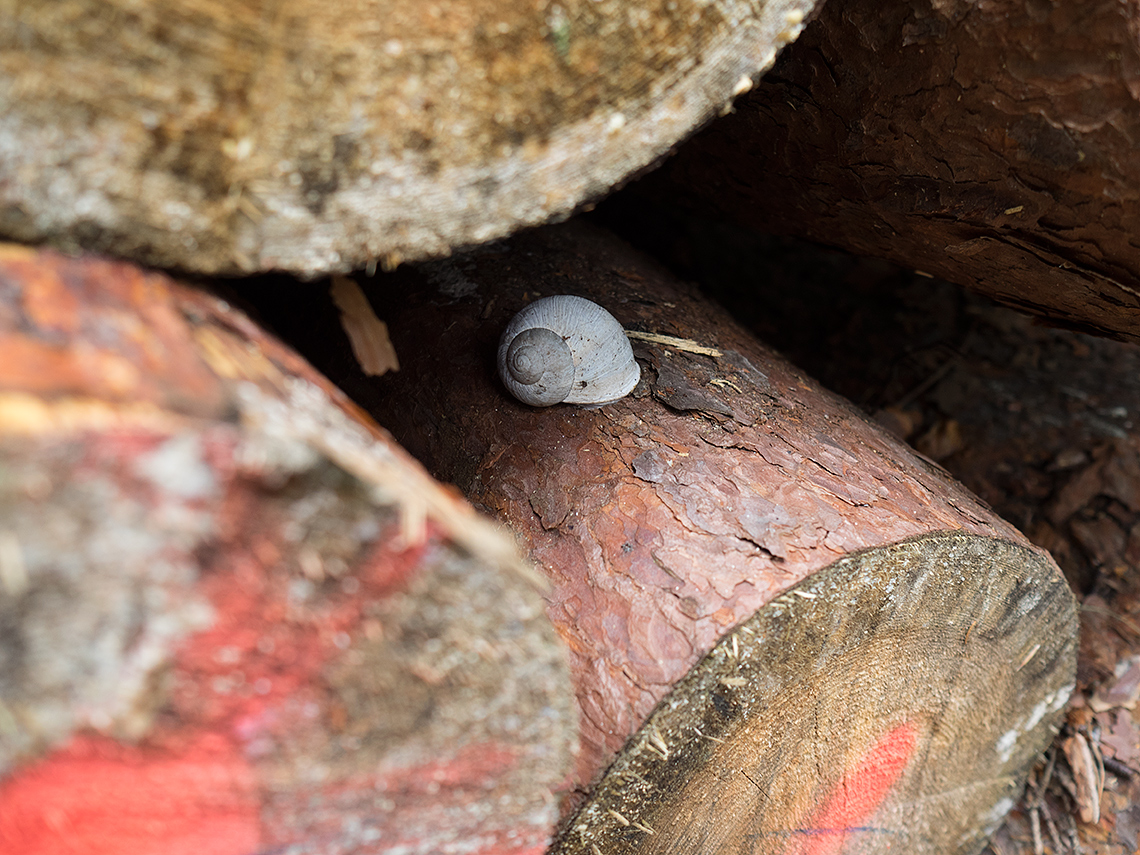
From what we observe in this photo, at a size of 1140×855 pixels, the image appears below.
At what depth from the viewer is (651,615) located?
1.00 metres

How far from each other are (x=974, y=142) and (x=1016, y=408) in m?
1.64

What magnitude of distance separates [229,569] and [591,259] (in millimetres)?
1153

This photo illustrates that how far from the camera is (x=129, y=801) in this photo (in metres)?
0.61

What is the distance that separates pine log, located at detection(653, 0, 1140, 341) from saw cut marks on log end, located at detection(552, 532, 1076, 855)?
48 centimetres

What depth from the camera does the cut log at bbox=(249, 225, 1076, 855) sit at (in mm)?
990

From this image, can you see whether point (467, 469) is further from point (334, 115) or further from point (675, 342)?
point (334, 115)

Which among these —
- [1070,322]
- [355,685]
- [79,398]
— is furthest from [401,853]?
[1070,322]

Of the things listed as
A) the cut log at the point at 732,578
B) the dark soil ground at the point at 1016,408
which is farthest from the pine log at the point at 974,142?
the dark soil ground at the point at 1016,408

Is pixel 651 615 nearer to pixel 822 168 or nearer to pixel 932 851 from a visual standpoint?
pixel 822 168

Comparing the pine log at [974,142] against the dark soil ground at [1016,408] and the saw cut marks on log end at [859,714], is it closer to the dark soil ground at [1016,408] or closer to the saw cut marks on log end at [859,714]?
the saw cut marks on log end at [859,714]

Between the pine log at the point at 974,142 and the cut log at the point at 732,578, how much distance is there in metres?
0.33

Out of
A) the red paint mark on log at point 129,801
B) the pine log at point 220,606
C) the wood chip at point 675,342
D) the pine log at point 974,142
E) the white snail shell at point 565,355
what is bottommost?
the red paint mark on log at point 129,801

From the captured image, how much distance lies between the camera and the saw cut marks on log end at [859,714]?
0.99m

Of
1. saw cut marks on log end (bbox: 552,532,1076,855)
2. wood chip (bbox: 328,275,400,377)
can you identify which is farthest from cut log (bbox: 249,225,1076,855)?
wood chip (bbox: 328,275,400,377)
